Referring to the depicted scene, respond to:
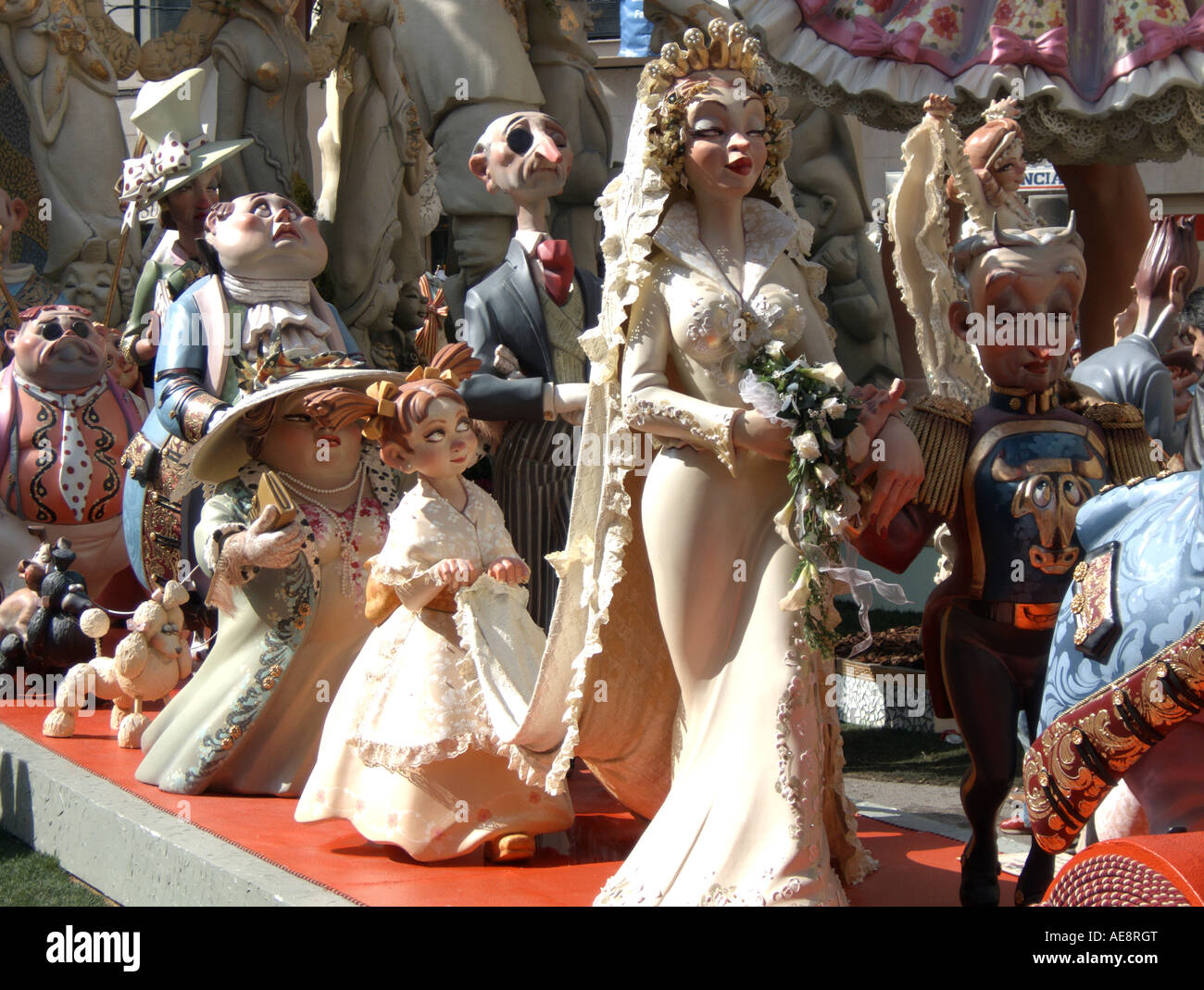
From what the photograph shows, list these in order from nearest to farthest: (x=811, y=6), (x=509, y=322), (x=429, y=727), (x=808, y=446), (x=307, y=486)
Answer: (x=808, y=446) → (x=429, y=727) → (x=509, y=322) → (x=307, y=486) → (x=811, y=6)

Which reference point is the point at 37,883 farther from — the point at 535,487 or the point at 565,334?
the point at 565,334

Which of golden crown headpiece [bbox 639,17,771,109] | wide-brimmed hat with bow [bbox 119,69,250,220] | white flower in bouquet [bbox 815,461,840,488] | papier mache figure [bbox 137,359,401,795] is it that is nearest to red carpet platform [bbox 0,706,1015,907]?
papier mache figure [bbox 137,359,401,795]

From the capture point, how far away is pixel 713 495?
3.63m

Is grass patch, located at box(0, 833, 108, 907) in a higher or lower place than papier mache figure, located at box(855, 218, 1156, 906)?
lower

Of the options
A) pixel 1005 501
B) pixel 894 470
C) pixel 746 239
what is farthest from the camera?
pixel 746 239

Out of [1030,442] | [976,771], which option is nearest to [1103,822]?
[976,771]

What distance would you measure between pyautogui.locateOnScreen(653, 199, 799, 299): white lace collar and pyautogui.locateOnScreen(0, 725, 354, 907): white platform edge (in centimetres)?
176

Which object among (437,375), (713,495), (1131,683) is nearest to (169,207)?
(437,375)

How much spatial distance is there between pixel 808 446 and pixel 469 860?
1.67 m

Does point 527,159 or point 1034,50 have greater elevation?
point 1034,50

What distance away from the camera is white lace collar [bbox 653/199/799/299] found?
12.2ft

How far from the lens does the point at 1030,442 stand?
3756 millimetres

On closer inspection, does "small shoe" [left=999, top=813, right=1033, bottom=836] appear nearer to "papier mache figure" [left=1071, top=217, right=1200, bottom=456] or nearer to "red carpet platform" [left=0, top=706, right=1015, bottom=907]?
"red carpet platform" [left=0, top=706, right=1015, bottom=907]
